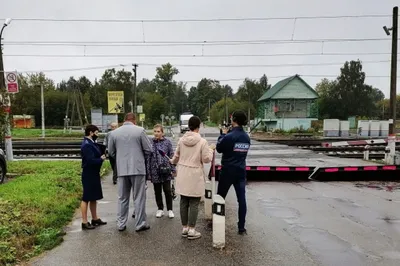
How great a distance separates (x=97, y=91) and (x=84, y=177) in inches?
3218

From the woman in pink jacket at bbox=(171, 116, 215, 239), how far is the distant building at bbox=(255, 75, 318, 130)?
5291 centimetres

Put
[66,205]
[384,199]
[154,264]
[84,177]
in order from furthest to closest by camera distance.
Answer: [384,199] → [66,205] → [84,177] → [154,264]

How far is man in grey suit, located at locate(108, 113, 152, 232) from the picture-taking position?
243 inches

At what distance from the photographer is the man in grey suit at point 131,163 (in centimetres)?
618

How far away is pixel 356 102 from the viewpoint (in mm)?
93438

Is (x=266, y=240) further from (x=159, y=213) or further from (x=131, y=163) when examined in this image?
(x=131, y=163)

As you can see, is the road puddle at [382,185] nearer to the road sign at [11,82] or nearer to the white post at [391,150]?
the white post at [391,150]

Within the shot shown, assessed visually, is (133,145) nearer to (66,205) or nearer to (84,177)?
(84,177)

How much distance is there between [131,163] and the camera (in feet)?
20.3

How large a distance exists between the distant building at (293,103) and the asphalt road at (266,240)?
164 feet

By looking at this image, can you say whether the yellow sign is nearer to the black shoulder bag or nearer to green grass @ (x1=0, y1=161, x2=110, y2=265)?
green grass @ (x1=0, y1=161, x2=110, y2=265)

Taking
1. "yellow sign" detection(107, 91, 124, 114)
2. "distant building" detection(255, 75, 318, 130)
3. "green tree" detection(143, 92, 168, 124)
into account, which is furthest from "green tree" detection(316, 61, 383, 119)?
"yellow sign" detection(107, 91, 124, 114)

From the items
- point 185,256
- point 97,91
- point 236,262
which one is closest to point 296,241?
point 236,262

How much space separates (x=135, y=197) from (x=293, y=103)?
54.8m
